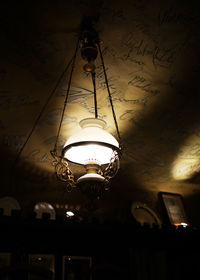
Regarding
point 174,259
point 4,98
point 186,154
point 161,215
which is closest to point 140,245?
point 174,259

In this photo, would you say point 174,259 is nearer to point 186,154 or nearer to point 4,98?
point 186,154

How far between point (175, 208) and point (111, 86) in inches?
94.7

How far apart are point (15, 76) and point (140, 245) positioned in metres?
2.48

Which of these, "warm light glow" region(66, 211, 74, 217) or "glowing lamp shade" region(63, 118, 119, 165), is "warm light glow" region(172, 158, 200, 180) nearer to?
"warm light glow" region(66, 211, 74, 217)

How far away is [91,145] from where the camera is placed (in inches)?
76.5

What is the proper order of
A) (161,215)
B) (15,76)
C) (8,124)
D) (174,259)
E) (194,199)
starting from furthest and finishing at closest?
(194,199), (161,215), (174,259), (8,124), (15,76)

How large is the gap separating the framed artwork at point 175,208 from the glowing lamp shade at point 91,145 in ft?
8.49

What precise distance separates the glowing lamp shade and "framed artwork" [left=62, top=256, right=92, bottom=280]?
1523 mm

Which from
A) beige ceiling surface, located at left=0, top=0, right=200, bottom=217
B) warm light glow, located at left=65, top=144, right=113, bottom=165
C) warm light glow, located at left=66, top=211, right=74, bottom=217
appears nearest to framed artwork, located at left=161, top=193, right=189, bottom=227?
beige ceiling surface, located at left=0, top=0, right=200, bottom=217

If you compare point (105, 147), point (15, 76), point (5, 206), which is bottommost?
point (105, 147)

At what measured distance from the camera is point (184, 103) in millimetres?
3236

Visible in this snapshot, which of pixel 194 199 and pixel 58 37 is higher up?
pixel 58 37
